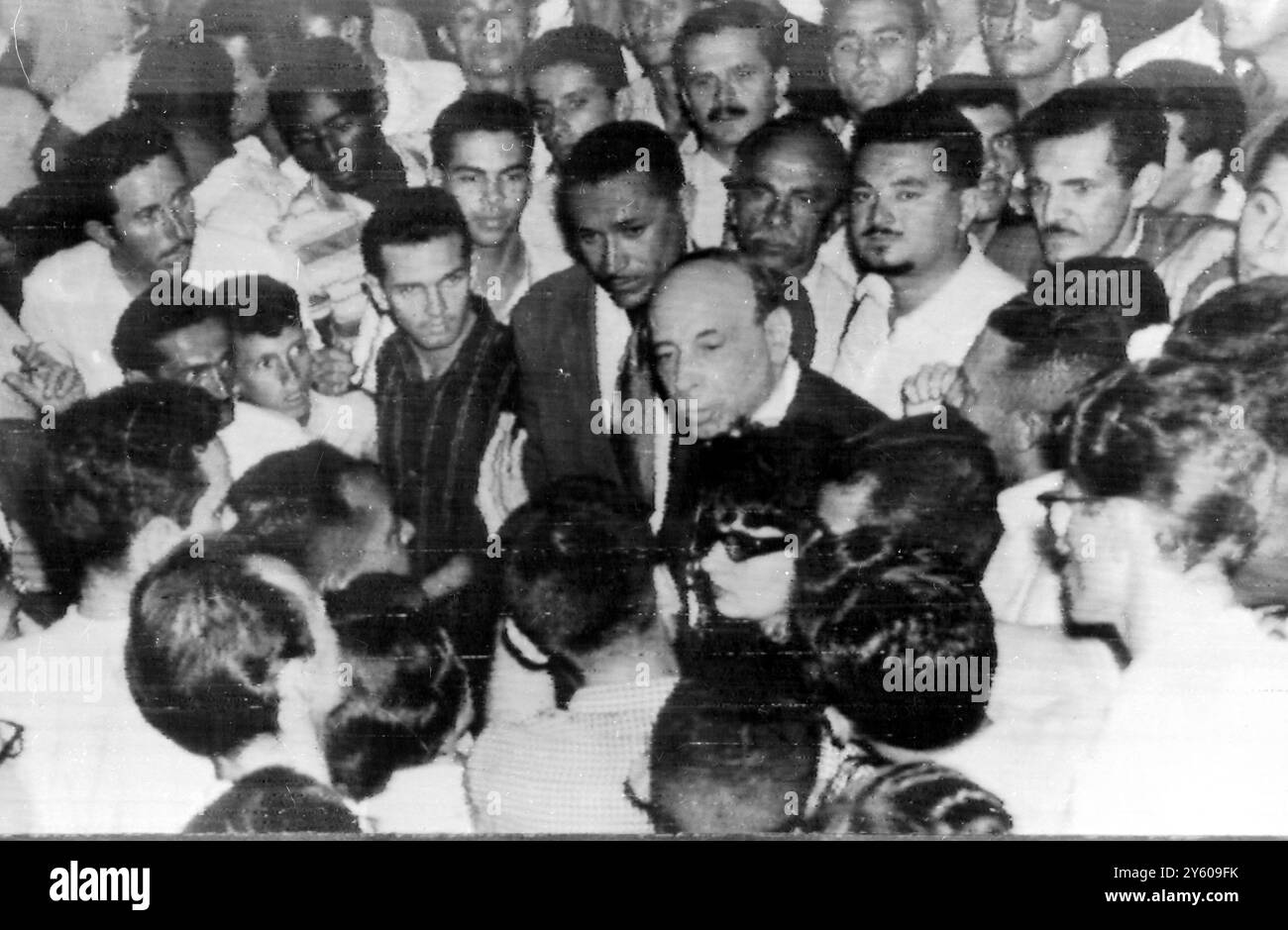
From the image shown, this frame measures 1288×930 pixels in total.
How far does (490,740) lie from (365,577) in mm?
508

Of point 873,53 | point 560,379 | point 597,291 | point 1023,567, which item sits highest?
point 873,53

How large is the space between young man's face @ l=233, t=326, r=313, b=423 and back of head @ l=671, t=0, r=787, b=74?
119 centimetres

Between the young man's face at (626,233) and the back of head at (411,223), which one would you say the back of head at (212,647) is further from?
the young man's face at (626,233)

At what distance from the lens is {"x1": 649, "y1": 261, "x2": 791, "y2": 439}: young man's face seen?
3.08m

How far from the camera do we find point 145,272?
313 centimetres

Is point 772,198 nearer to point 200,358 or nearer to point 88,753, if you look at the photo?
point 200,358

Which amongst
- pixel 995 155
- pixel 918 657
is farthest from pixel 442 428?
pixel 995 155

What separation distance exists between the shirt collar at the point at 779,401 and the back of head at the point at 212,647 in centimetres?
123

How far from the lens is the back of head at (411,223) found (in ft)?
10.2

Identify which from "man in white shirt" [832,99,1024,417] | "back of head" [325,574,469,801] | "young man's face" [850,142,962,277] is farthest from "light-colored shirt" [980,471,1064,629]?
"back of head" [325,574,469,801]

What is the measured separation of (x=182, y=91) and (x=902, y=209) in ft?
5.96

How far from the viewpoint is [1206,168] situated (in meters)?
3.08

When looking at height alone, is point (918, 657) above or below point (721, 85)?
below

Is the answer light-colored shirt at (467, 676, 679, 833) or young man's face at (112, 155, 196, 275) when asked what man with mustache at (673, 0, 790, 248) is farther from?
young man's face at (112, 155, 196, 275)
